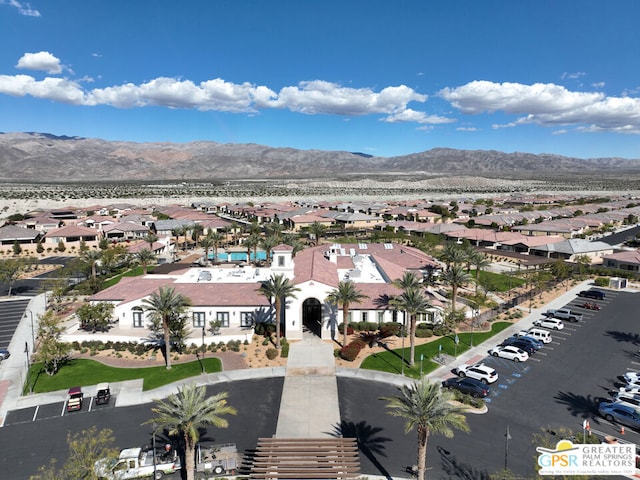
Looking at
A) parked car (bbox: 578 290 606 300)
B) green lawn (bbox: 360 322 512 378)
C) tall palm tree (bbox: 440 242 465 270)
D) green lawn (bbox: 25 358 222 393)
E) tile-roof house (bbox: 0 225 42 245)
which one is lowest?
green lawn (bbox: 25 358 222 393)

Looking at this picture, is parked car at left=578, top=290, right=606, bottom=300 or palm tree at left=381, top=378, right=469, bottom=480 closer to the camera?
palm tree at left=381, top=378, right=469, bottom=480

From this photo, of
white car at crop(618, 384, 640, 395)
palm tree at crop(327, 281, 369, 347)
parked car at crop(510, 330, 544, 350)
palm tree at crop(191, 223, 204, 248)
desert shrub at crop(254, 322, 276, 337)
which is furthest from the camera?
palm tree at crop(191, 223, 204, 248)

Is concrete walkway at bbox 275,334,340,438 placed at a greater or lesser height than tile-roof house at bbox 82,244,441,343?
lesser

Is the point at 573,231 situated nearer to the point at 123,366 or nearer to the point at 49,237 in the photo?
the point at 123,366

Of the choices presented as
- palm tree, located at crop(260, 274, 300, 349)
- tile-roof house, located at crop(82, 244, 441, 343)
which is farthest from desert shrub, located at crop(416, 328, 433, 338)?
palm tree, located at crop(260, 274, 300, 349)

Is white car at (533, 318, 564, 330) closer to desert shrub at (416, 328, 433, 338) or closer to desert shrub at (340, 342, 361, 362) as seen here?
desert shrub at (416, 328, 433, 338)

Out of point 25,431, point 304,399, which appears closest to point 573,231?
point 304,399

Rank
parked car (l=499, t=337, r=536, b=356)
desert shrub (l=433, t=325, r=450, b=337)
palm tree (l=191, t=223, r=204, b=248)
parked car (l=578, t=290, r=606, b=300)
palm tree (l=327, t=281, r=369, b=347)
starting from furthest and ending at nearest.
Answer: palm tree (l=191, t=223, r=204, b=248) → parked car (l=578, t=290, r=606, b=300) → desert shrub (l=433, t=325, r=450, b=337) → palm tree (l=327, t=281, r=369, b=347) → parked car (l=499, t=337, r=536, b=356)
